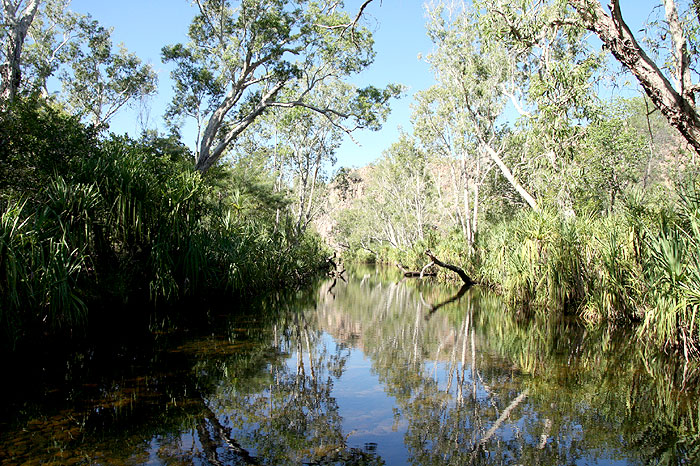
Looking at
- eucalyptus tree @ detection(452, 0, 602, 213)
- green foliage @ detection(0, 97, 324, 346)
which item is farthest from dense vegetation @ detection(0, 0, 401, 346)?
eucalyptus tree @ detection(452, 0, 602, 213)

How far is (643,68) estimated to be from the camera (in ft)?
16.6

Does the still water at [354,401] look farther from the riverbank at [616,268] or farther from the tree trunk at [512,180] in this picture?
the tree trunk at [512,180]

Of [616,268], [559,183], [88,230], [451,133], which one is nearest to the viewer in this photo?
[88,230]

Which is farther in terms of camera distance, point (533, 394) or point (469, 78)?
point (469, 78)

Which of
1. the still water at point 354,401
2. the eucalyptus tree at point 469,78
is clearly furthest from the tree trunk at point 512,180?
the still water at point 354,401

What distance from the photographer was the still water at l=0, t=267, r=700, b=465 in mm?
3723

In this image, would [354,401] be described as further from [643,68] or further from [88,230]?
[88,230]

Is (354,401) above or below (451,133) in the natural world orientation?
below

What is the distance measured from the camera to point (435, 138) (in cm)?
2500

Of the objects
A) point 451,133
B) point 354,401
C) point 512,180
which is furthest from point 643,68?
point 451,133

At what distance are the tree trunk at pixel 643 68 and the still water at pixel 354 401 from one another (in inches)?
119

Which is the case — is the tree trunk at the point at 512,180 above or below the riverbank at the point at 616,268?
above

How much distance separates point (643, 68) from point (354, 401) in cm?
496

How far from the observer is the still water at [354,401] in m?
3.72
